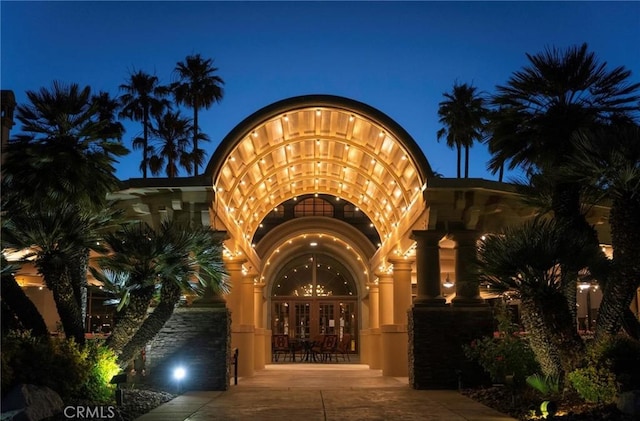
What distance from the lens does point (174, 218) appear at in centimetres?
1698

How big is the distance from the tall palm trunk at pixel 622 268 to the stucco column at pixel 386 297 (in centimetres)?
1315

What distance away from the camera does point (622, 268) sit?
1164 cm

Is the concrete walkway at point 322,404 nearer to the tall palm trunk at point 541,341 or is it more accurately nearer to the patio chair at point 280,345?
the tall palm trunk at point 541,341

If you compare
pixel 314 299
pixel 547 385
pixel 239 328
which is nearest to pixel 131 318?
pixel 547 385

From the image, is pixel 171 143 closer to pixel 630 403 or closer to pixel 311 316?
pixel 311 316

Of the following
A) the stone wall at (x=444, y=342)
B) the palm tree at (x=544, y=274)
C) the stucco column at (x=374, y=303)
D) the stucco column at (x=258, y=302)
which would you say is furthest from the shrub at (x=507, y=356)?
the stucco column at (x=258, y=302)

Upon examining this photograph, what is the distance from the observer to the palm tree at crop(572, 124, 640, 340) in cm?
1094

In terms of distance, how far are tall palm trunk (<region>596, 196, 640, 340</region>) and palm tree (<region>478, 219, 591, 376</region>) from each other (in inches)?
19.7

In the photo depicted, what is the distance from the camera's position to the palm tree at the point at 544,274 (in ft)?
37.9

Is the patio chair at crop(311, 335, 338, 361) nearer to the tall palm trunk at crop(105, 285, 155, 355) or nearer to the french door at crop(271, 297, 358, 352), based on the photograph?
the french door at crop(271, 297, 358, 352)

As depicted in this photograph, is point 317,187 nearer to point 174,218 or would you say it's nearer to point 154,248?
point 174,218

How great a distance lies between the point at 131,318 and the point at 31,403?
12.2ft

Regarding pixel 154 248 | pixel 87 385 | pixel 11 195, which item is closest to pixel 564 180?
pixel 154 248

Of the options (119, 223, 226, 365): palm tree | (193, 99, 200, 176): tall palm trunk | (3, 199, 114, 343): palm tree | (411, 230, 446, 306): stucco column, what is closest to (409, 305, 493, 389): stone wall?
(411, 230, 446, 306): stucco column
